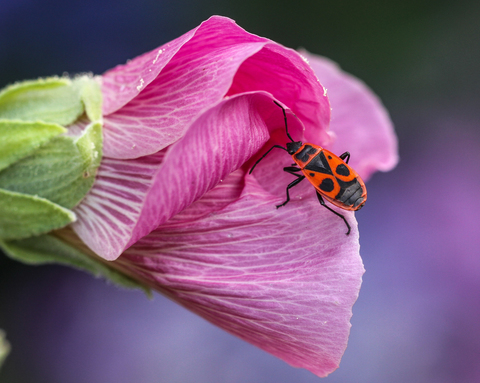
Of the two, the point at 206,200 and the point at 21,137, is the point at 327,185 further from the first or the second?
the point at 21,137

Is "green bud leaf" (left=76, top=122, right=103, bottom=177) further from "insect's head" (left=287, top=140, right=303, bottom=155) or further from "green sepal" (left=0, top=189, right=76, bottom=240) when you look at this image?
"insect's head" (left=287, top=140, right=303, bottom=155)

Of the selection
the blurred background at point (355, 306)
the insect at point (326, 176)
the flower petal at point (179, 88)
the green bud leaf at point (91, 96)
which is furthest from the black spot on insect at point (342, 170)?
the blurred background at point (355, 306)

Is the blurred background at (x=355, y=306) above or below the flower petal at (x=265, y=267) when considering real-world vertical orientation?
below

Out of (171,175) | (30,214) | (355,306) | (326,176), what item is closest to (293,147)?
(326,176)

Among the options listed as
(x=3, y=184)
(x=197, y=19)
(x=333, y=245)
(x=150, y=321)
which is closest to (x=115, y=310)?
(x=150, y=321)

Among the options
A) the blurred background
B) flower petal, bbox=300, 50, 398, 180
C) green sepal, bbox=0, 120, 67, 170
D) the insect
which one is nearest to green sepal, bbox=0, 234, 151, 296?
green sepal, bbox=0, 120, 67, 170

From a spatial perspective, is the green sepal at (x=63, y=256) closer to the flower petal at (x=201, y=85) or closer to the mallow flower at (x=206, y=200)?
the mallow flower at (x=206, y=200)
